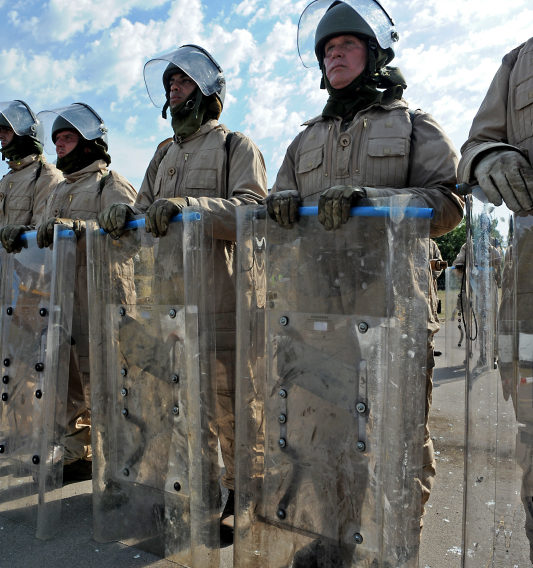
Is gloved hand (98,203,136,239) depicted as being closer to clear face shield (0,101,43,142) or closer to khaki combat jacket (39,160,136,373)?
khaki combat jacket (39,160,136,373)

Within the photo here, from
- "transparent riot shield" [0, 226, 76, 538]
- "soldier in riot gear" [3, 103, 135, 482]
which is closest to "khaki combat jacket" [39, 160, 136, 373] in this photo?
"soldier in riot gear" [3, 103, 135, 482]

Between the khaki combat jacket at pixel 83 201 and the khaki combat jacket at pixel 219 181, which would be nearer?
the khaki combat jacket at pixel 219 181

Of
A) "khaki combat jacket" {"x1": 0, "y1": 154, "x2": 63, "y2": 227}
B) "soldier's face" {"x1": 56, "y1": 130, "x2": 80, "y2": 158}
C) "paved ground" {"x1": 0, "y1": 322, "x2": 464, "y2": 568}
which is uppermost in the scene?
"soldier's face" {"x1": 56, "y1": 130, "x2": 80, "y2": 158}

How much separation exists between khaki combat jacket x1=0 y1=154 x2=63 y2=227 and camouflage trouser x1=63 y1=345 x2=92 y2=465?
58.2 inches

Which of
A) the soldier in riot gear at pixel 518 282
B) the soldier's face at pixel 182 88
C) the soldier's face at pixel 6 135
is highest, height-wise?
the soldier's face at pixel 6 135

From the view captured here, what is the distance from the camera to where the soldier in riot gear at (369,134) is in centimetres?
206

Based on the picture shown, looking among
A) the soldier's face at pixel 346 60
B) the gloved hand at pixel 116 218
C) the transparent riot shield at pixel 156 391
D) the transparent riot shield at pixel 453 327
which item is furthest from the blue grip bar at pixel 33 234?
the transparent riot shield at pixel 453 327

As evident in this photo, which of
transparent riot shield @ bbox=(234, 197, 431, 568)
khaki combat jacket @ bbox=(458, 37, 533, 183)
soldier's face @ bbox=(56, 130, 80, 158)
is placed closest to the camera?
transparent riot shield @ bbox=(234, 197, 431, 568)

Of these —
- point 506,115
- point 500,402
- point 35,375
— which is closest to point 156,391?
point 35,375

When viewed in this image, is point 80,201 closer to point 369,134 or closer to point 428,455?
point 369,134

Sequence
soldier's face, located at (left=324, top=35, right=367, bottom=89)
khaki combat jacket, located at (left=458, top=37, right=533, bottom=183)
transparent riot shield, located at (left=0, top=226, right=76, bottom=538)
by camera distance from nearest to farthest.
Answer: khaki combat jacket, located at (left=458, top=37, right=533, bottom=183), soldier's face, located at (left=324, top=35, right=367, bottom=89), transparent riot shield, located at (left=0, top=226, right=76, bottom=538)

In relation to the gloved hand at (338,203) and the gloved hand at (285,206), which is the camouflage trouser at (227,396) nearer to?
the gloved hand at (285,206)

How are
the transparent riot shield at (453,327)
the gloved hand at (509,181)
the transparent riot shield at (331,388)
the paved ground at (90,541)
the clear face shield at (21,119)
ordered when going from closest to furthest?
the gloved hand at (509,181)
the transparent riot shield at (331,388)
the paved ground at (90,541)
the clear face shield at (21,119)
the transparent riot shield at (453,327)

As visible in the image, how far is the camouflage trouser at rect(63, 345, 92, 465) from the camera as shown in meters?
3.08
